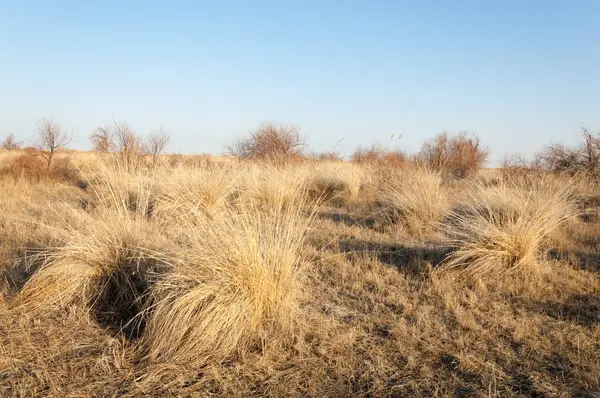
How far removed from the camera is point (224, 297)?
9.15ft

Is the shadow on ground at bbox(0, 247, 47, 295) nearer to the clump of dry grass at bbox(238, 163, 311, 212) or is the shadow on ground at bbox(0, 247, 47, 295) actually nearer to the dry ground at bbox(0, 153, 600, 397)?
the dry ground at bbox(0, 153, 600, 397)

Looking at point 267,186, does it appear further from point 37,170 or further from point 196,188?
point 37,170

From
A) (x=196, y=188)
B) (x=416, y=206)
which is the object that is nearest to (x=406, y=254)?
(x=416, y=206)

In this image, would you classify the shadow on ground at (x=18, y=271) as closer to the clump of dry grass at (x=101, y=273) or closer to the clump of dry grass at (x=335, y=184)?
the clump of dry grass at (x=101, y=273)

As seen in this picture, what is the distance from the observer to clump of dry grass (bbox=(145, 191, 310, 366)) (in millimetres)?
2645

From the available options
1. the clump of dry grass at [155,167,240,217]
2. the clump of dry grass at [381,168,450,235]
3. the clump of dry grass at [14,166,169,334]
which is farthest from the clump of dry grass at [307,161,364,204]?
the clump of dry grass at [14,166,169,334]

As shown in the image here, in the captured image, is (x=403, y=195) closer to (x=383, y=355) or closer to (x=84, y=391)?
(x=383, y=355)

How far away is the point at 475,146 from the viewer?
17250 mm

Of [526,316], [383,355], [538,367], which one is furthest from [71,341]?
[526,316]

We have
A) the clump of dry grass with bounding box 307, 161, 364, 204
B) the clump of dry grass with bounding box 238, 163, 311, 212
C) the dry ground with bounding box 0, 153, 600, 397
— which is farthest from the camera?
the clump of dry grass with bounding box 307, 161, 364, 204

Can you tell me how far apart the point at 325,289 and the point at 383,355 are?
4.01 ft

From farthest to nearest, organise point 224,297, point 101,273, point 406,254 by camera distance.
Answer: point 406,254, point 101,273, point 224,297

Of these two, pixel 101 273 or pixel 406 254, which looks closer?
pixel 101 273

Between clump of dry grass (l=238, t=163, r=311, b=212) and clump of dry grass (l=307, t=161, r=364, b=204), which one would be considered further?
clump of dry grass (l=307, t=161, r=364, b=204)
